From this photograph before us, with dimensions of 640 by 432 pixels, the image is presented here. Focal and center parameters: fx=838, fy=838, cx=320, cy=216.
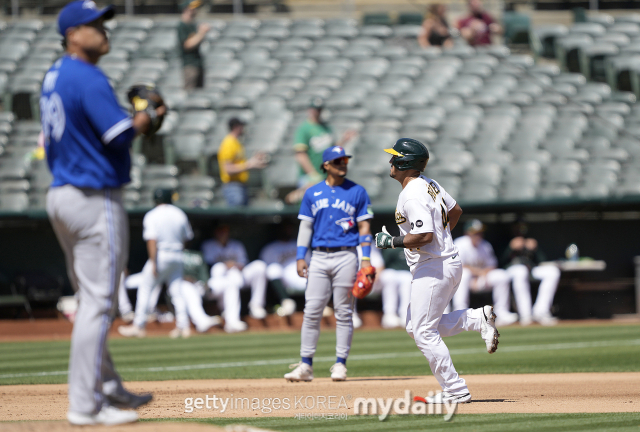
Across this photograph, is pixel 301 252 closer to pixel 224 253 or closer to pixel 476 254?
pixel 224 253

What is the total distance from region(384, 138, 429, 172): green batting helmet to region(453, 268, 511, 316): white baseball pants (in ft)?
27.5

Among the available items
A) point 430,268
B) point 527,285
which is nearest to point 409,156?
point 430,268

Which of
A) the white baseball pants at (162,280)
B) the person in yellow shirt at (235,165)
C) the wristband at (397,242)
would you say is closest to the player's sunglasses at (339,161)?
the wristband at (397,242)

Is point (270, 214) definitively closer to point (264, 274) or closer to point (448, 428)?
point (264, 274)

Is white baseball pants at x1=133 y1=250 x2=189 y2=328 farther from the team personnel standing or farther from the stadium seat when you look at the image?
the stadium seat

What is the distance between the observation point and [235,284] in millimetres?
12953

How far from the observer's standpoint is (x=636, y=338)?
10641mm

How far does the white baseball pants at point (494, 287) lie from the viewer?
13.9 m

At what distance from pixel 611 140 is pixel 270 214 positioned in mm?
7126

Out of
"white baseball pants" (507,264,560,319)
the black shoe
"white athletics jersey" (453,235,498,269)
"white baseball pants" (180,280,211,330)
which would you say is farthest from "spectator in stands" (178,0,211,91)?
the black shoe

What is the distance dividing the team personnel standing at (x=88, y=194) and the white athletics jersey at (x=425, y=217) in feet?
6.76

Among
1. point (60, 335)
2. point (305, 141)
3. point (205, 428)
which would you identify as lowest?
point (60, 335)

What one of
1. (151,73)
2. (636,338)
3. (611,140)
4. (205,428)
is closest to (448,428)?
(205,428)
